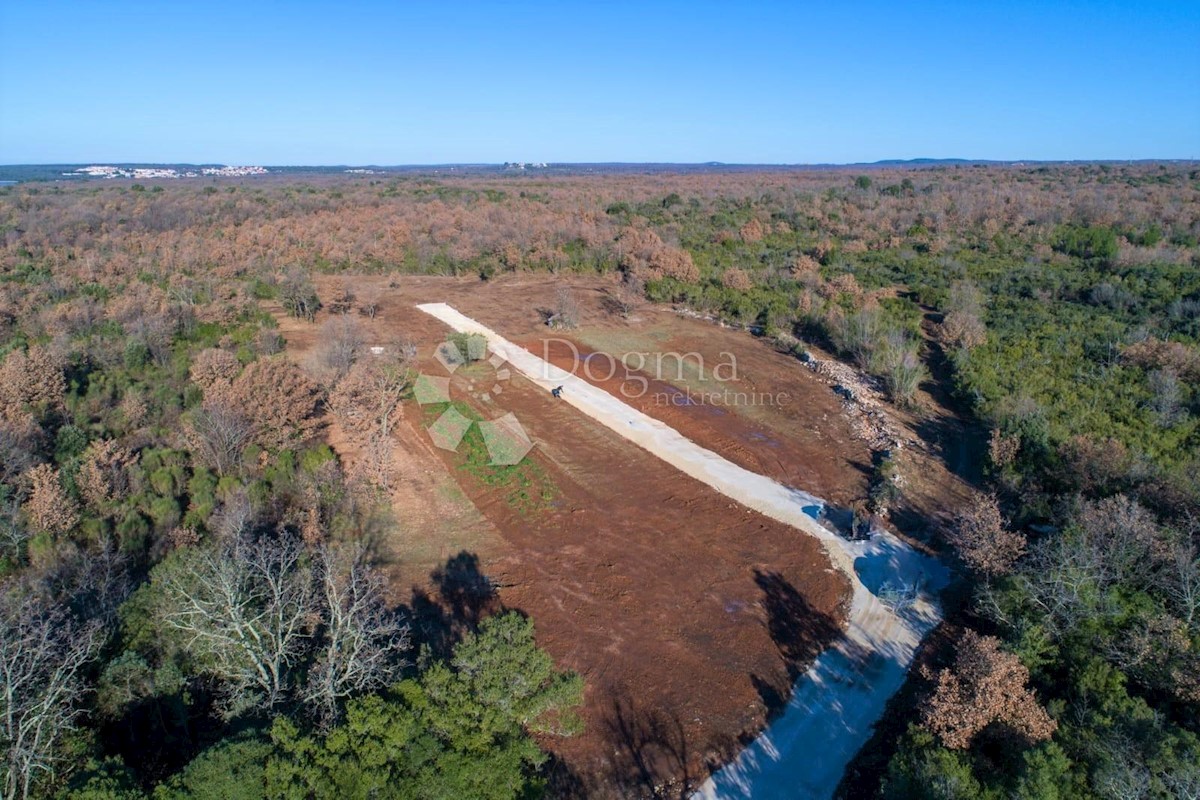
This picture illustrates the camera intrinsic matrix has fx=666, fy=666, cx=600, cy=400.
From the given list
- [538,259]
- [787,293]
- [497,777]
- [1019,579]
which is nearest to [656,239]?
[538,259]

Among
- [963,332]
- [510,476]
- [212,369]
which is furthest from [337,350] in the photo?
[963,332]

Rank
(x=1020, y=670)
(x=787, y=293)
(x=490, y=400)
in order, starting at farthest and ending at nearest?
1. (x=787, y=293)
2. (x=490, y=400)
3. (x=1020, y=670)

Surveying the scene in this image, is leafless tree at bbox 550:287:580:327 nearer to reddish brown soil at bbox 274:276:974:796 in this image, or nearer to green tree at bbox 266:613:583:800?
reddish brown soil at bbox 274:276:974:796

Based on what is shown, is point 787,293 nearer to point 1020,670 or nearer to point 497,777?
point 1020,670

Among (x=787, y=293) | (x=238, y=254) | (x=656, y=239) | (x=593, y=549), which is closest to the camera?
(x=593, y=549)

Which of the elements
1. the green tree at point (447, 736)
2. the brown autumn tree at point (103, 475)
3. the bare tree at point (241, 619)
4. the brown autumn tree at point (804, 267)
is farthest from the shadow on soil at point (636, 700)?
the brown autumn tree at point (804, 267)

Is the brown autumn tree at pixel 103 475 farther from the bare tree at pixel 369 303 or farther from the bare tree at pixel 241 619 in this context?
the bare tree at pixel 369 303

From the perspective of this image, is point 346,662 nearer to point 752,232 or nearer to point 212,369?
point 212,369
